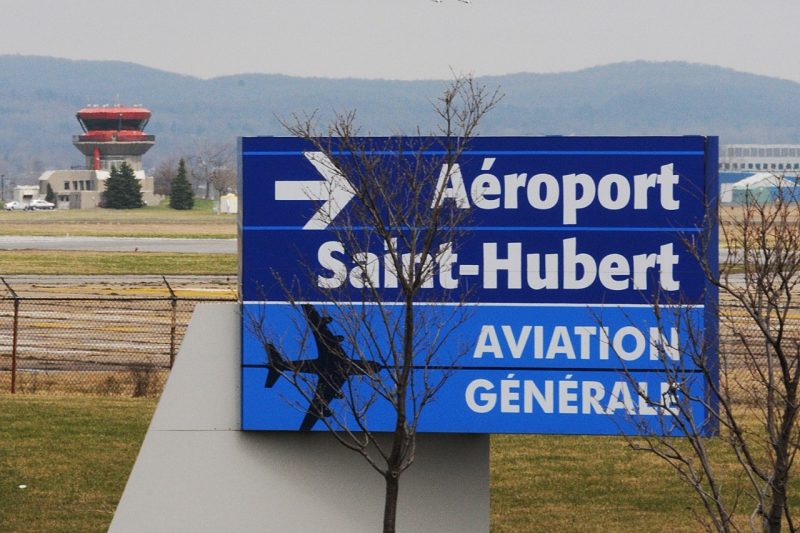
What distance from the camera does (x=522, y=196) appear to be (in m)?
13.9

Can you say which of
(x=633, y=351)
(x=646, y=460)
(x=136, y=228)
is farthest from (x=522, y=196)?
(x=136, y=228)

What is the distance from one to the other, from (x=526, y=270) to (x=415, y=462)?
2444 millimetres

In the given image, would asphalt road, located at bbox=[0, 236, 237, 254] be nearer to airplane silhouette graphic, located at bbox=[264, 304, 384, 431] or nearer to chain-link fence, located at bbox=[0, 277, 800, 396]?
chain-link fence, located at bbox=[0, 277, 800, 396]

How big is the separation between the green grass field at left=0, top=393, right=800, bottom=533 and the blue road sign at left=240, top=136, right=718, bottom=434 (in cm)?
355

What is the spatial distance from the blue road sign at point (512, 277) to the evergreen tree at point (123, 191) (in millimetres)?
162627

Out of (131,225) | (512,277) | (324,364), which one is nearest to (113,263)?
(131,225)

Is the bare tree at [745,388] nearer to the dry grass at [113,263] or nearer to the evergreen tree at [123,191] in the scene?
the dry grass at [113,263]

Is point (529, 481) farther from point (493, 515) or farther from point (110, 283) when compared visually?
point (110, 283)

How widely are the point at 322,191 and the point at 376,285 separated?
42.2 inches

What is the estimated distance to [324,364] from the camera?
14008 mm

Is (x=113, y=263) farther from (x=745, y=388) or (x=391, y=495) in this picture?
(x=391, y=495)

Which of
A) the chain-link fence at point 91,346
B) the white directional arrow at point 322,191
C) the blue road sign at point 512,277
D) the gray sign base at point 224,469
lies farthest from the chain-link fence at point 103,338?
the white directional arrow at point 322,191

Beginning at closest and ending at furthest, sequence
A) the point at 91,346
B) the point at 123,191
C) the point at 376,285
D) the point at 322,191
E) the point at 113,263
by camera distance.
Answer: the point at 376,285
the point at 322,191
the point at 91,346
the point at 113,263
the point at 123,191

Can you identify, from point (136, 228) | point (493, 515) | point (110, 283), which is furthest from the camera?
point (136, 228)
